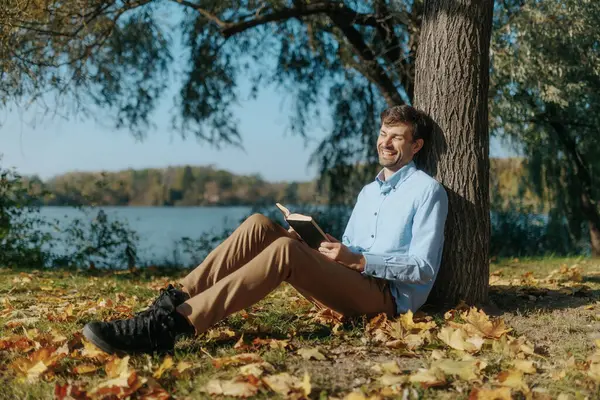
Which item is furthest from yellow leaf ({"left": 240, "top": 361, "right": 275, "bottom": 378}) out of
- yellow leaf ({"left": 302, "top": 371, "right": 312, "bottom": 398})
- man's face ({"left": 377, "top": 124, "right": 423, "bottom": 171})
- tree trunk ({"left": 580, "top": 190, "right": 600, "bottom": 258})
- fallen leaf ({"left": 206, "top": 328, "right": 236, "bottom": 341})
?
tree trunk ({"left": 580, "top": 190, "right": 600, "bottom": 258})

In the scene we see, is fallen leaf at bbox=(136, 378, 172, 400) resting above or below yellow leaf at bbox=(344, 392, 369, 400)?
below

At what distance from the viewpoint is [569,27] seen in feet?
26.6

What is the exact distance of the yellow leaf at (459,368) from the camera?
10.2 ft

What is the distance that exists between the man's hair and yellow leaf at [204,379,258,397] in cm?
201

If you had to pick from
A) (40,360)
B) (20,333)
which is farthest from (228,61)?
(40,360)

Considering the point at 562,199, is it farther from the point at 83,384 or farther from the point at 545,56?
the point at 83,384

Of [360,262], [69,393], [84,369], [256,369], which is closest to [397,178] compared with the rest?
[360,262]

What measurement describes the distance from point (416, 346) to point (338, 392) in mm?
821

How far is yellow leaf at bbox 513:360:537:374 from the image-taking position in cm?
323

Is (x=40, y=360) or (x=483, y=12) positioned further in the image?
(x=483, y=12)

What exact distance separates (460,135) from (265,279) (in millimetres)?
1844

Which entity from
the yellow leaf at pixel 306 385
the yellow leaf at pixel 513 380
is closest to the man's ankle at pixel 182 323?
the yellow leaf at pixel 306 385

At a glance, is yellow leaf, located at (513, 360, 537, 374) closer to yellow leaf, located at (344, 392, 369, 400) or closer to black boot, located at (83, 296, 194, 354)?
yellow leaf, located at (344, 392, 369, 400)

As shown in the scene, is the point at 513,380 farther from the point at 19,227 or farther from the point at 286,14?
the point at 19,227
